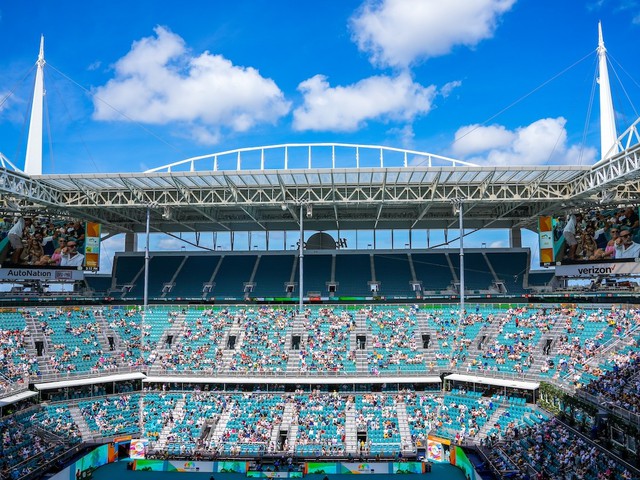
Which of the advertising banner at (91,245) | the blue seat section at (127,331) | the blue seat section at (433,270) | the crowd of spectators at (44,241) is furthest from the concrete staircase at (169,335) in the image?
the blue seat section at (433,270)

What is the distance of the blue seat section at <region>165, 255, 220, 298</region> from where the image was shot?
51.8 metres

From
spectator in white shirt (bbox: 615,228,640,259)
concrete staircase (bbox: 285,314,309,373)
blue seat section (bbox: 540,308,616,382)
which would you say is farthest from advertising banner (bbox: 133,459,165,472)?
spectator in white shirt (bbox: 615,228,640,259)

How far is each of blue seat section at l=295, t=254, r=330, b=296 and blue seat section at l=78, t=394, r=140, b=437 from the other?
736 inches

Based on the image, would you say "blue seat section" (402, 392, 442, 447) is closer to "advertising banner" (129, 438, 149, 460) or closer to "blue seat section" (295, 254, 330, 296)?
"advertising banner" (129, 438, 149, 460)

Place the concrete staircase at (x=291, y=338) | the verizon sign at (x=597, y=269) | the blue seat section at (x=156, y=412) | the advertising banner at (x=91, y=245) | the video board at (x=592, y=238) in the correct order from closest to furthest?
1. the blue seat section at (x=156, y=412)
2. the concrete staircase at (x=291, y=338)
3. the video board at (x=592, y=238)
4. the verizon sign at (x=597, y=269)
5. the advertising banner at (x=91, y=245)

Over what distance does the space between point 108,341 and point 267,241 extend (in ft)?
64.5

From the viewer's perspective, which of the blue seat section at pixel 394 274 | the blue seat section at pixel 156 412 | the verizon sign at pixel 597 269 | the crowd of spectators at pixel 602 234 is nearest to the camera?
the blue seat section at pixel 156 412

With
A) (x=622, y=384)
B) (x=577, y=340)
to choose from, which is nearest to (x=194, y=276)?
(x=577, y=340)

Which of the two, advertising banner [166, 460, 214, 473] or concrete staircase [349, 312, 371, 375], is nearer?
advertising banner [166, 460, 214, 473]

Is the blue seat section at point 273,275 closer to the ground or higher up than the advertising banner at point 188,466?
higher up

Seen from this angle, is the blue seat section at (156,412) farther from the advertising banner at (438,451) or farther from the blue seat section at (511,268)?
the blue seat section at (511,268)

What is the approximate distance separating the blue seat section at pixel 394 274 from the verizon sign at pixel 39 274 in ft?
86.6

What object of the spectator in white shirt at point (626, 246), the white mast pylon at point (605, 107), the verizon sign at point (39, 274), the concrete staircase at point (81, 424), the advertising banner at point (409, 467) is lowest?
the advertising banner at point (409, 467)

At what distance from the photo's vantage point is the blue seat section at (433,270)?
167 feet
